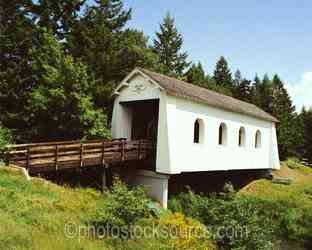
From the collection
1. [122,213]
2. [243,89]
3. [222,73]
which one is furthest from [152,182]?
[222,73]

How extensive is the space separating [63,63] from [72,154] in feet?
21.4

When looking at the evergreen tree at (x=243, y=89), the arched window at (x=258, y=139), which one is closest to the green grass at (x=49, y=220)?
the arched window at (x=258, y=139)

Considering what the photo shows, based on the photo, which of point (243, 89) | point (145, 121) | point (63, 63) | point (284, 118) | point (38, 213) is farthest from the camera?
point (243, 89)

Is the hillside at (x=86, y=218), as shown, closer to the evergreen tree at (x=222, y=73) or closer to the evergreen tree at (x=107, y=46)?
the evergreen tree at (x=107, y=46)

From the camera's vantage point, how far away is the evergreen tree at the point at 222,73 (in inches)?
2144

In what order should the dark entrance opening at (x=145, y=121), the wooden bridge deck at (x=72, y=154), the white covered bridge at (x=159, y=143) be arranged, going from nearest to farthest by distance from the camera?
the wooden bridge deck at (x=72, y=154), the white covered bridge at (x=159, y=143), the dark entrance opening at (x=145, y=121)

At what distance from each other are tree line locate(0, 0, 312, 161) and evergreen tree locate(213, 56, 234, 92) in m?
30.2

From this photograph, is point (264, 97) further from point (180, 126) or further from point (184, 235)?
point (184, 235)

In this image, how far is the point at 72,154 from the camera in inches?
532

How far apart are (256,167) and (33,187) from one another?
16.5m

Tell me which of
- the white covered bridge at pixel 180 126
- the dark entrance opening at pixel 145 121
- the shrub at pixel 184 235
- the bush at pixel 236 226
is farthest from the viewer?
the dark entrance opening at pixel 145 121

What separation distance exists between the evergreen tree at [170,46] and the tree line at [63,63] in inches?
708

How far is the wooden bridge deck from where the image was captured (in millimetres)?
11797

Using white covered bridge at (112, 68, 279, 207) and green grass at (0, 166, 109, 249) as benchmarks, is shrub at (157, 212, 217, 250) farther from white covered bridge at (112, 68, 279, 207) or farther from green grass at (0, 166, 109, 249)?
white covered bridge at (112, 68, 279, 207)
